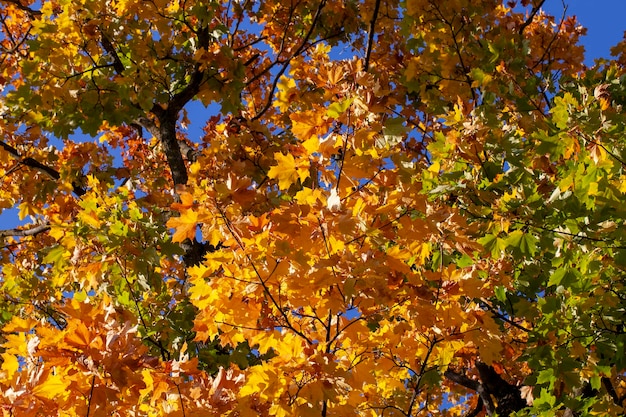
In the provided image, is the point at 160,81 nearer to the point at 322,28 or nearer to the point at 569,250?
the point at 322,28

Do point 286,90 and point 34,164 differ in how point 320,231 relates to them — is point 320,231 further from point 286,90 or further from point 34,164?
point 34,164

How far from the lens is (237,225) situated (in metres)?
2.38

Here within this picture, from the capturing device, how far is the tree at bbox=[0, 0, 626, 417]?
2.29 m

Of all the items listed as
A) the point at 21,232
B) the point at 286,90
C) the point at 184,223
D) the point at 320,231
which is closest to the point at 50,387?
the point at 184,223

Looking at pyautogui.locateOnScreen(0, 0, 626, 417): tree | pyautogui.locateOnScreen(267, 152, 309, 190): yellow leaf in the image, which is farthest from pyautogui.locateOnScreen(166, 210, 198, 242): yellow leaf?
pyautogui.locateOnScreen(267, 152, 309, 190): yellow leaf

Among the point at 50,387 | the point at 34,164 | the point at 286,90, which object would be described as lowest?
the point at 50,387

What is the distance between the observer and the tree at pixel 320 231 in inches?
90.2

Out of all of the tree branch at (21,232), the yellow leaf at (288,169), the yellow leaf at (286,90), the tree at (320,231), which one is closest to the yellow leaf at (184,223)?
the tree at (320,231)

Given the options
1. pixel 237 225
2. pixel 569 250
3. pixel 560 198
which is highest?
pixel 560 198

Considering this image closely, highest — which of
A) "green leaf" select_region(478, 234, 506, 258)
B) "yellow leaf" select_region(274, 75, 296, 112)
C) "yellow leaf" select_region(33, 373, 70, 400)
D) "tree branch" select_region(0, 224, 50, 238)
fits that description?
"tree branch" select_region(0, 224, 50, 238)

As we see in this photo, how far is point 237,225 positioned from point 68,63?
3813mm

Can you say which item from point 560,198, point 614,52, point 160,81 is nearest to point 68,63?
point 160,81

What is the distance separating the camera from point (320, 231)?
2.27m

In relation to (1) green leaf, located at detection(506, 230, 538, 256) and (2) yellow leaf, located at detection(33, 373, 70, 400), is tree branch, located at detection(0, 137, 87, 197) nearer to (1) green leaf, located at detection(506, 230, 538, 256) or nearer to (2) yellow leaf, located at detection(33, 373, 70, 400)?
(2) yellow leaf, located at detection(33, 373, 70, 400)
